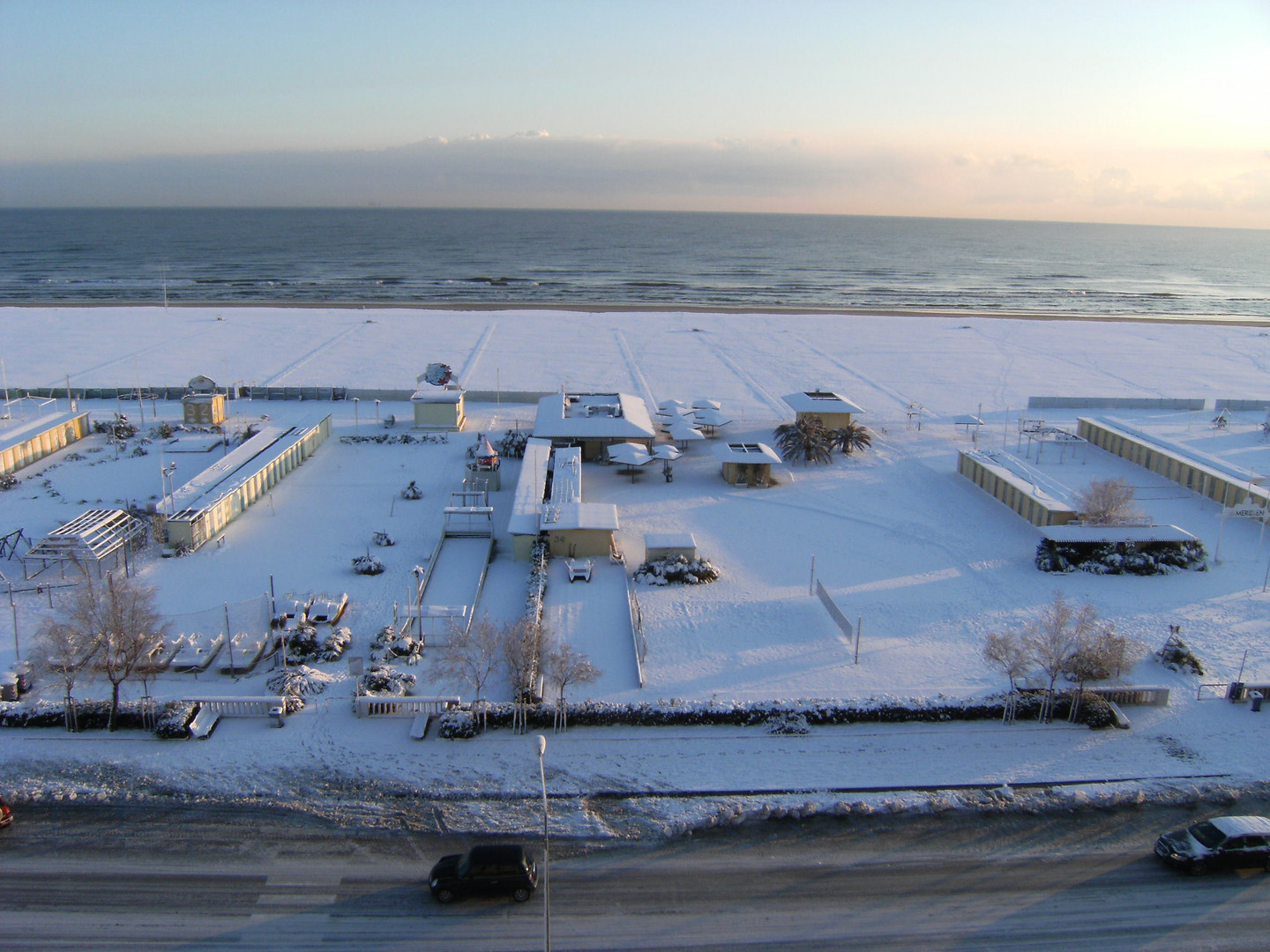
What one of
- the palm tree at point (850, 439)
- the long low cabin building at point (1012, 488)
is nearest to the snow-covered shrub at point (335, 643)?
the long low cabin building at point (1012, 488)

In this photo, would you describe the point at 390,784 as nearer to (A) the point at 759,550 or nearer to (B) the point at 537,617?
(B) the point at 537,617

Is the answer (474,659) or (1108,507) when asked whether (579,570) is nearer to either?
(474,659)

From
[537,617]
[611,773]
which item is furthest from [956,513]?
[611,773]

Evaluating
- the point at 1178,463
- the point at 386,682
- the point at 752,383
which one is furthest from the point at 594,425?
the point at 1178,463


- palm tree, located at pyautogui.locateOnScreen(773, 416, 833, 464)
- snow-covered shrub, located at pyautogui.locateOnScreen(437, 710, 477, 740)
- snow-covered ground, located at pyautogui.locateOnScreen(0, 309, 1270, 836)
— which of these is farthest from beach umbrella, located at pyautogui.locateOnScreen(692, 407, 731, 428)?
snow-covered shrub, located at pyautogui.locateOnScreen(437, 710, 477, 740)

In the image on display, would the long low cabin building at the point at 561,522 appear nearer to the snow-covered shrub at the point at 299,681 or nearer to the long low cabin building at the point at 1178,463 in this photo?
the snow-covered shrub at the point at 299,681

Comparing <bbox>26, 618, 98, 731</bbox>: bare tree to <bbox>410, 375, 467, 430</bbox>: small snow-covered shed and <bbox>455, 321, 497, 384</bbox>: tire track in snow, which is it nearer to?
<bbox>410, 375, 467, 430</bbox>: small snow-covered shed

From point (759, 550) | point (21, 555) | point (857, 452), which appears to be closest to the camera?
point (21, 555)
